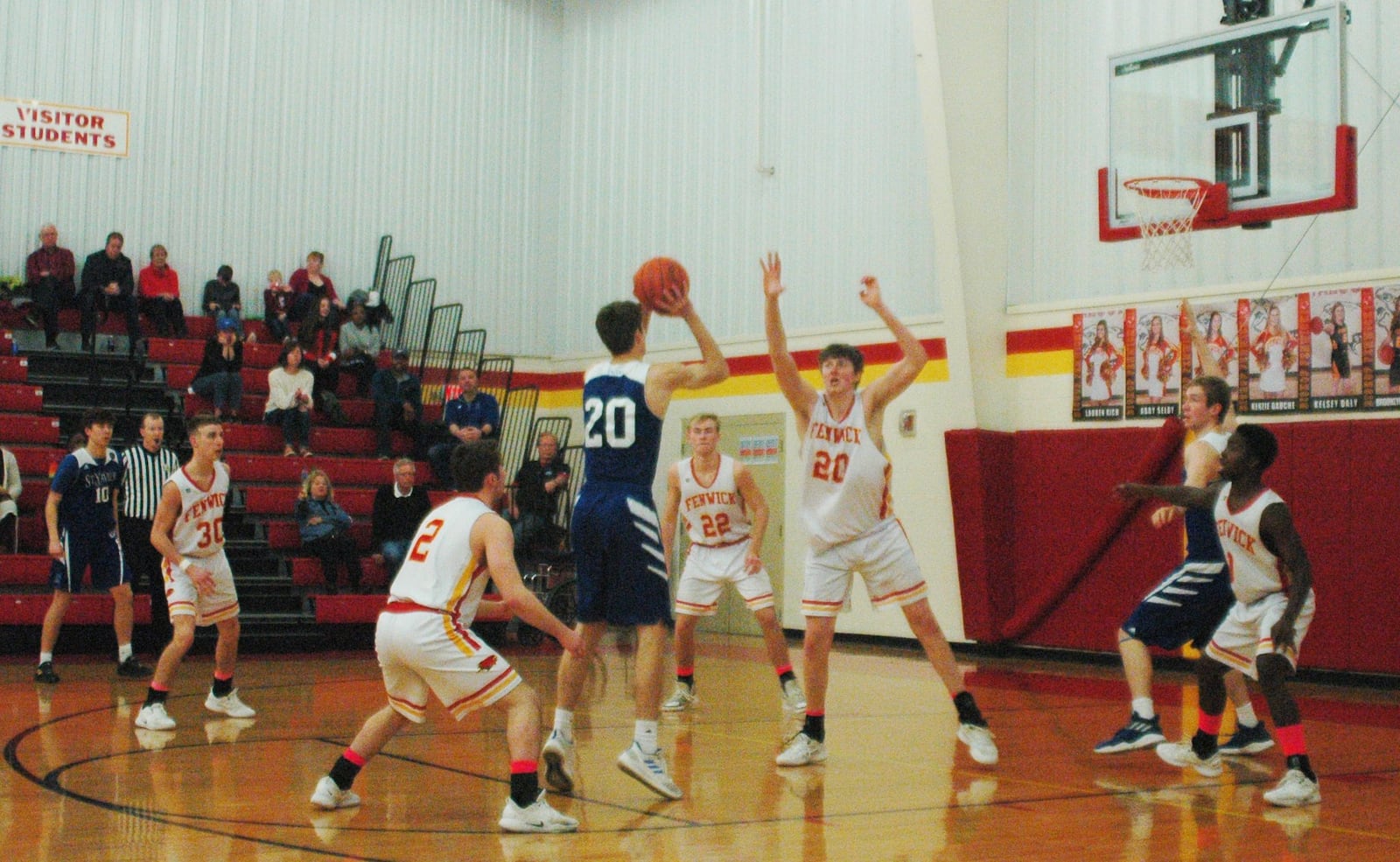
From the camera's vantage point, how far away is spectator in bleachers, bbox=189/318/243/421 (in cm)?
1445

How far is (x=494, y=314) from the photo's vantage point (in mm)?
18516

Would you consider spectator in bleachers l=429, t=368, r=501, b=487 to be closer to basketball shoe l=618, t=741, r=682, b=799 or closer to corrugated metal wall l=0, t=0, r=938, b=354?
corrugated metal wall l=0, t=0, r=938, b=354

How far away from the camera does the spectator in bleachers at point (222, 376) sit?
14453 mm

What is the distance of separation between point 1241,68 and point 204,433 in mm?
7400

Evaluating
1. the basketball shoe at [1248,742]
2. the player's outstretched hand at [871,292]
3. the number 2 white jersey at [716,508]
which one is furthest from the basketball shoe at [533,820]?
the number 2 white jersey at [716,508]

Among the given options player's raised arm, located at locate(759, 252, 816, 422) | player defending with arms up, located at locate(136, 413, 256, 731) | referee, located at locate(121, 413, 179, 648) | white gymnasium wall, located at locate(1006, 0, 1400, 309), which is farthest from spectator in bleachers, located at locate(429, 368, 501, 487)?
player's raised arm, located at locate(759, 252, 816, 422)

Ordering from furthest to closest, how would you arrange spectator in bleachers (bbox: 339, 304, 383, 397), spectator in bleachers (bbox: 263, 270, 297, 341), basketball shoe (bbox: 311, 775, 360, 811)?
spectator in bleachers (bbox: 263, 270, 297, 341), spectator in bleachers (bbox: 339, 304, 383, 397), basketball shoe (bbox: 311, 775, 360, 811)

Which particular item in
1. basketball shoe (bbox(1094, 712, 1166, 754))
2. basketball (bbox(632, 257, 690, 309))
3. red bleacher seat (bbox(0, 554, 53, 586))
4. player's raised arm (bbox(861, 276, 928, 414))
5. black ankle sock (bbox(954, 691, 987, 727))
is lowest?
basketball shoe (bbox(1094, 712, 1166, 754))

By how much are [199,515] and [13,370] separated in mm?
7595

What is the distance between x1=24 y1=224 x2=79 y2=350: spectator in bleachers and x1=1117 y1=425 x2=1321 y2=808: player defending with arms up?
1235 cm

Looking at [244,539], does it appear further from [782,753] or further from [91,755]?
[782,753]

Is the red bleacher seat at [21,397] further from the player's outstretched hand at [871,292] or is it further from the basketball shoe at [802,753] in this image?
the player's outstretched hand at [871,292]

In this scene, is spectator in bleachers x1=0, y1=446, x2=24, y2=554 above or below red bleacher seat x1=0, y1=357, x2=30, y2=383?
below

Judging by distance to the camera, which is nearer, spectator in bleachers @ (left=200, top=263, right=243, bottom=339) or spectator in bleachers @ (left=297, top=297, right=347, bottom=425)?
spectator in bleachers @ (left=297, top=297, right=347, bottom=425)
